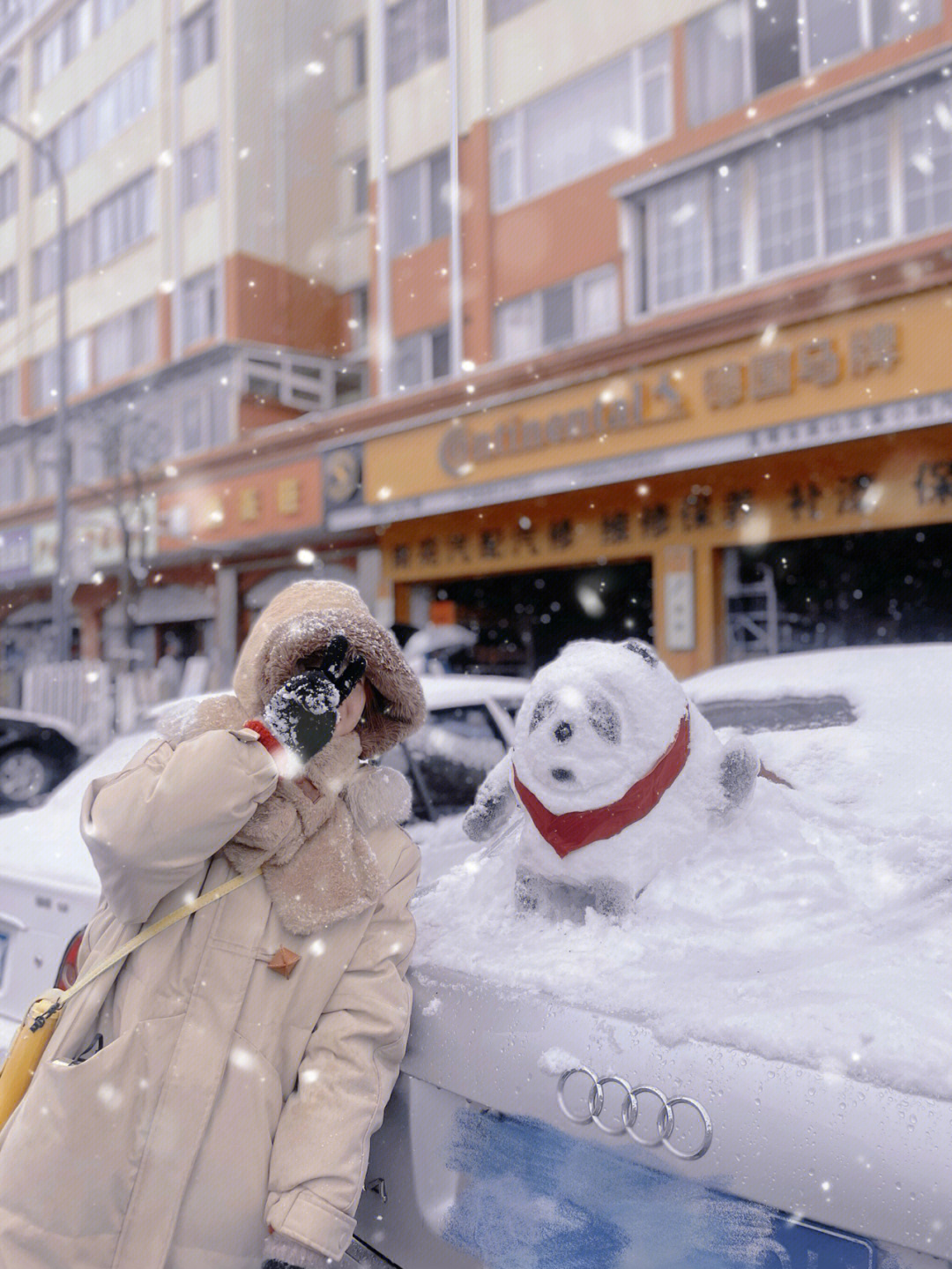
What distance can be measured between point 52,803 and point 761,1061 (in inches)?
114

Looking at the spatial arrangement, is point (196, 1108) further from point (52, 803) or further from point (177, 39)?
point (177, 39)

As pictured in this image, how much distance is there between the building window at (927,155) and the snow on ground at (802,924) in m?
7.76

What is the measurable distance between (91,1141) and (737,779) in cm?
126

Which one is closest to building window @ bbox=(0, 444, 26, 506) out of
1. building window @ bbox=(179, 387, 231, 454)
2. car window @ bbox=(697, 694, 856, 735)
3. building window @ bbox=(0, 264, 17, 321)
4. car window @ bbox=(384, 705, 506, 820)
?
building window @ bbox=(0, 264, 17, 321)

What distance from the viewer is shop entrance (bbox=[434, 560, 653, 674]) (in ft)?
35.9

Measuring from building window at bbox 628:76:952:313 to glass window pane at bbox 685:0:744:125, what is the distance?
792mm

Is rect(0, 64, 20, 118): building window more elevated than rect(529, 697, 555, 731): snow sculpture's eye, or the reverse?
rect(0, 64, 20, 118): building window

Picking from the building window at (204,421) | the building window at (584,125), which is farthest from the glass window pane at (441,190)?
the building window at (204,421)

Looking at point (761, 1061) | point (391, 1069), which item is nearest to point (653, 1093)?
point (761, 1061)

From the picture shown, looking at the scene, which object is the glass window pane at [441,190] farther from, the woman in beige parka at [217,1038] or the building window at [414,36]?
the woman in beige parka at [217,1038]

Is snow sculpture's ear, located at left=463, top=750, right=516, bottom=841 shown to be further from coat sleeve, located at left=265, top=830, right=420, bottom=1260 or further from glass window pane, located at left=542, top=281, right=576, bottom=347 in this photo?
glass window pane, located at left=542, top=281, right=576, bottom=347

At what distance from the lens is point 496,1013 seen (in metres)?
1.50

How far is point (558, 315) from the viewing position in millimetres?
11680

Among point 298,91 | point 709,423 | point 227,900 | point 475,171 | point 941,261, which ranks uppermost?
point 298,91
